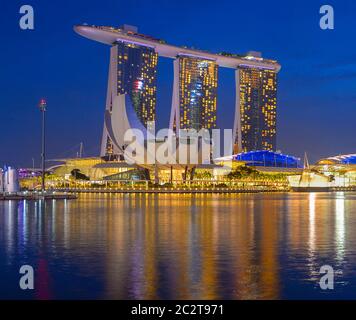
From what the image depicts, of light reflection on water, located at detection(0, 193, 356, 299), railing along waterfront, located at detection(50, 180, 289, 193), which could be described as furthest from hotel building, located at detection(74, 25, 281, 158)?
light reflection on water, located at detection(0, 193, 356, 299)

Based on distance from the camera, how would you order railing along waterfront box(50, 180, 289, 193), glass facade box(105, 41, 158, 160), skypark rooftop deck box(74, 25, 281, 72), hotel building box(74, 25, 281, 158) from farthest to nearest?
glass facade box(105, 41, 158, 160)
hotel building box(74, 25, 281, 158)
skypark rooftop deck box(74, 25, 281, 72)
railing along waterfront box(50, 180, 289, 193)

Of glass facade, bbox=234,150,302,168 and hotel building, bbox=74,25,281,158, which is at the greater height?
hotel building, bbox=74,25,281,158

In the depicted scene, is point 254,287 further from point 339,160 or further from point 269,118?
point 269,118

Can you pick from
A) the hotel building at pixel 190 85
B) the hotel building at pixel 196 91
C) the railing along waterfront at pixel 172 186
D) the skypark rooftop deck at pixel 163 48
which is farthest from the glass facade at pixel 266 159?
the skypark rooftop deck at pixel 163 48

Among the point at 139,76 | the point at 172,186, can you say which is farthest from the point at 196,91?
the point at 172,186

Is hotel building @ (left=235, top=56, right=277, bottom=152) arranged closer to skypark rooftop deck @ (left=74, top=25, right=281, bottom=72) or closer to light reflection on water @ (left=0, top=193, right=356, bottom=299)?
skypark rooftop deck @ (left=74, top=25, right=281, bottom=72)
